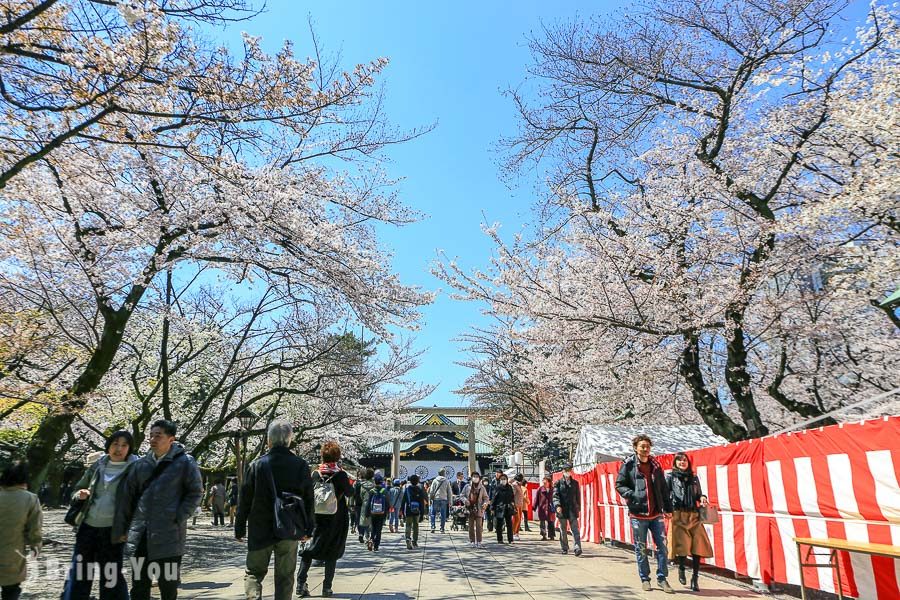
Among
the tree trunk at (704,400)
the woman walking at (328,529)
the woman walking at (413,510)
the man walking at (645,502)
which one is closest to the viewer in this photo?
the woman walking at (328,529)

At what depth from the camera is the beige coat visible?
4.81 metres

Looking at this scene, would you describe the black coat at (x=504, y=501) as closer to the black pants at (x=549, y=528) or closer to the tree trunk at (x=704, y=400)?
the black pants at (x=549, y=528)

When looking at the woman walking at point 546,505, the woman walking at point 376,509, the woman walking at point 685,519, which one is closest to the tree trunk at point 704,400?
the woman walking at point 685,519

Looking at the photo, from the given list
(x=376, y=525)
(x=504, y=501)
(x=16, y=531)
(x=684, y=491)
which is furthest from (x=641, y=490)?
(x=504, y=501)

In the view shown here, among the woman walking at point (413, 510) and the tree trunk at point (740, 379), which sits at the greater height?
the tree trunk at point (740, 379)

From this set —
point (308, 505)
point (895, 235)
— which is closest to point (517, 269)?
point (895, 235)

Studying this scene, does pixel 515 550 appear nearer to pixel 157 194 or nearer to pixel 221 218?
pixel 221 218

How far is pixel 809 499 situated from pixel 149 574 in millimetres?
6199

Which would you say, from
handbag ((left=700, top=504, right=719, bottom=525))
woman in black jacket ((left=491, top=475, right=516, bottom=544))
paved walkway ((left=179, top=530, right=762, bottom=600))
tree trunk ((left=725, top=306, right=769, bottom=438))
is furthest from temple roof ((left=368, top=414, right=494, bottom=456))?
handbag ((left=700, top=504, right=719, bottom=525))

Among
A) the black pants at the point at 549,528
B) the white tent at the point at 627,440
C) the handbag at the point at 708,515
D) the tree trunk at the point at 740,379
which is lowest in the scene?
the black pants at the point at 549,528

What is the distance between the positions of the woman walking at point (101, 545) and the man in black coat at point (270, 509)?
949 mm

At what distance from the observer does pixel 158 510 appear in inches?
169

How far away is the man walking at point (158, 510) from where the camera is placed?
166 inches

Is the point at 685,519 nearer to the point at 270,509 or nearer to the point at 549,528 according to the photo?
the point at 270,509
